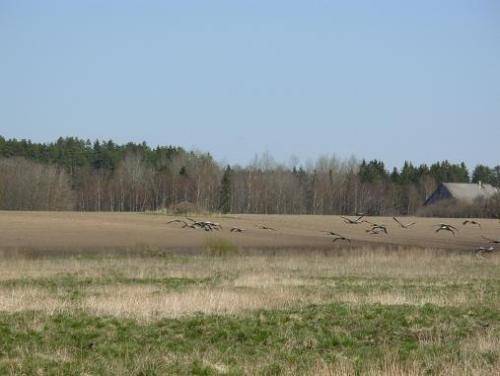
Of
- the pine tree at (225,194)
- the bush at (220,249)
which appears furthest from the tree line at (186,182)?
the bush at (220,249)

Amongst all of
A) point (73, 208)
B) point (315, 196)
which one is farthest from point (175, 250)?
point (315, 196)

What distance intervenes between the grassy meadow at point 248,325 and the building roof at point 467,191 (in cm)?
12615

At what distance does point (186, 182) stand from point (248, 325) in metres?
126

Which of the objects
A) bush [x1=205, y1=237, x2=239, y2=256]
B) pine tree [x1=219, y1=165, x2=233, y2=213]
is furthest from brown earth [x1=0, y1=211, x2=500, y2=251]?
pine tree [x1=219, y1=165, x2=233, y2=213]

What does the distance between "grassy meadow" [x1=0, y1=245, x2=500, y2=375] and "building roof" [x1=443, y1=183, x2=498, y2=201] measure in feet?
414

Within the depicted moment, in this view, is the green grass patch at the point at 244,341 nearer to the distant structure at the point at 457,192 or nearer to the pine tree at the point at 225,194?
the pine tree at the point at 225,194

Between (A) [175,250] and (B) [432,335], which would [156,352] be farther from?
(A) [175,250]

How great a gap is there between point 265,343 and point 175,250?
37.5m

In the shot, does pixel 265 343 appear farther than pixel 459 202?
No

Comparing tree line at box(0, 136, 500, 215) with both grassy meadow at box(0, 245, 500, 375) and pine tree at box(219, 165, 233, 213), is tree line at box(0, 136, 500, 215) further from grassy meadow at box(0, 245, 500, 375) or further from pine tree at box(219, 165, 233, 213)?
grassy meadow at box(0, 245, 500, 375)

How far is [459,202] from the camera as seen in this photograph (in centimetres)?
13988

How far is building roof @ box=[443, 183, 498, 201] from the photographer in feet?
487

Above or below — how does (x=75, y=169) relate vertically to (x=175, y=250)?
above

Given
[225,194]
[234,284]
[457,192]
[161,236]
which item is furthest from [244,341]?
[457,192]
